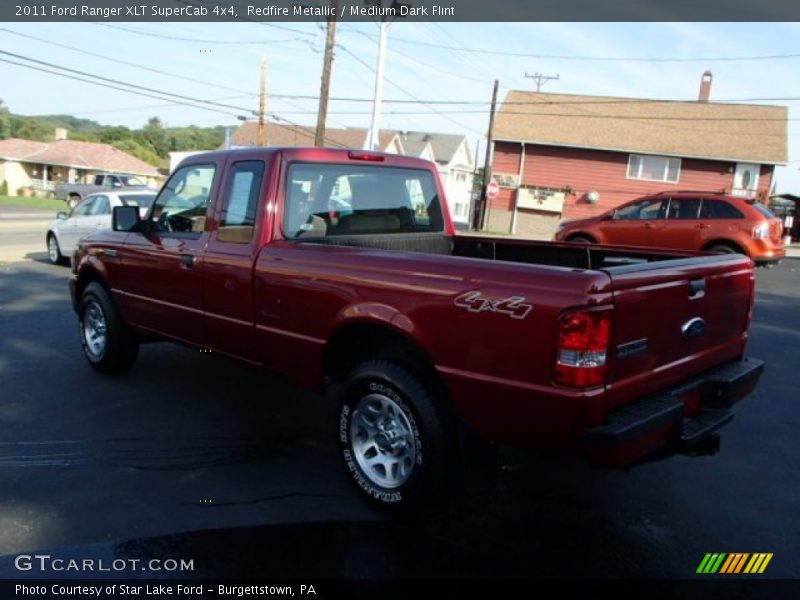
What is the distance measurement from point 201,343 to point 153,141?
410 feet

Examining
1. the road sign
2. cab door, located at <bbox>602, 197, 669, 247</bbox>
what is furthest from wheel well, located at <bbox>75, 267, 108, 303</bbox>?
the road sign

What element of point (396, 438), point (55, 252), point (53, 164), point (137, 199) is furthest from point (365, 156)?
point (53, 164)

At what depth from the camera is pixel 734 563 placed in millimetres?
3182

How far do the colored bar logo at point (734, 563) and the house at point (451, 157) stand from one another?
6184 cm

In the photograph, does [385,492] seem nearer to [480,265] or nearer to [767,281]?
[480,265]

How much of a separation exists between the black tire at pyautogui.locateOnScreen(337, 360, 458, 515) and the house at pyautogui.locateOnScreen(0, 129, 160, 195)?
6221cm

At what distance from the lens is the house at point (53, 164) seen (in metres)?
60.3

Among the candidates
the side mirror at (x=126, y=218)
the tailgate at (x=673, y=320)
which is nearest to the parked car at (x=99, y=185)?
the side mirror at (x=126, y=218)

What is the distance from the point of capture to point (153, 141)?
11856 cm

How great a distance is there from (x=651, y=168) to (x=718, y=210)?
1819 cm

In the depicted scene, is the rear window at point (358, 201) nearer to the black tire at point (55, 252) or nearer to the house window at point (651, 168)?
the black tire at point (55, 252)

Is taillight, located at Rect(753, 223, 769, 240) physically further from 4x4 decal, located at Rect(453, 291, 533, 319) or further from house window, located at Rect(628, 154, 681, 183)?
house window, located at Rect(628, 154, 681, 183)

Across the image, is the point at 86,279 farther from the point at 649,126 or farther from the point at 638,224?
the point at 649,126

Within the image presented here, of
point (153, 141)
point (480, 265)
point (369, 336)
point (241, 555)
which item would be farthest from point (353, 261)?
point (153, 141)
